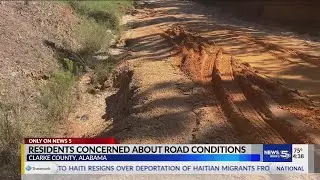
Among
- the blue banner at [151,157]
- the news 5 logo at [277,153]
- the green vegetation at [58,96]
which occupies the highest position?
the news 5 logo at [277,153]

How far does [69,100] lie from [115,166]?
383 cm

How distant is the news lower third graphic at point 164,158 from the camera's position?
4801mm

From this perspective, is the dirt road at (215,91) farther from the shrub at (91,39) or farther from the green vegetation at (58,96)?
the shrub at (91,39)

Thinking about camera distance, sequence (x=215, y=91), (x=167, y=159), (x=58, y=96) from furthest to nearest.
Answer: (x=58, y=96) < (x=215, y=91) < (x=167, y=159)

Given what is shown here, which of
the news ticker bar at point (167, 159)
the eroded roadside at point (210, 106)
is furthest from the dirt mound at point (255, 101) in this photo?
the news ticker bar at point (167, 159)

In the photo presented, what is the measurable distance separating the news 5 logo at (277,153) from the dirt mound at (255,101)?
1.37 feet

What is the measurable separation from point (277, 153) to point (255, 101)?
2076mm

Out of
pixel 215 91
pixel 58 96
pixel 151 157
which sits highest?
pixel 215 91

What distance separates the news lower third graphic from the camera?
4.80 m

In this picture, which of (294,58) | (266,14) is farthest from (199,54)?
(266,14)

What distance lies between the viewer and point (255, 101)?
22.7 ft

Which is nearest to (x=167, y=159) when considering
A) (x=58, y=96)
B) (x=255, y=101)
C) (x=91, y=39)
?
(x=255, y=101)

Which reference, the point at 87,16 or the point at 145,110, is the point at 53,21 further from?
the point at 145,110

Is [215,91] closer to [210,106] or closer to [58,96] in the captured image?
[210,106]
